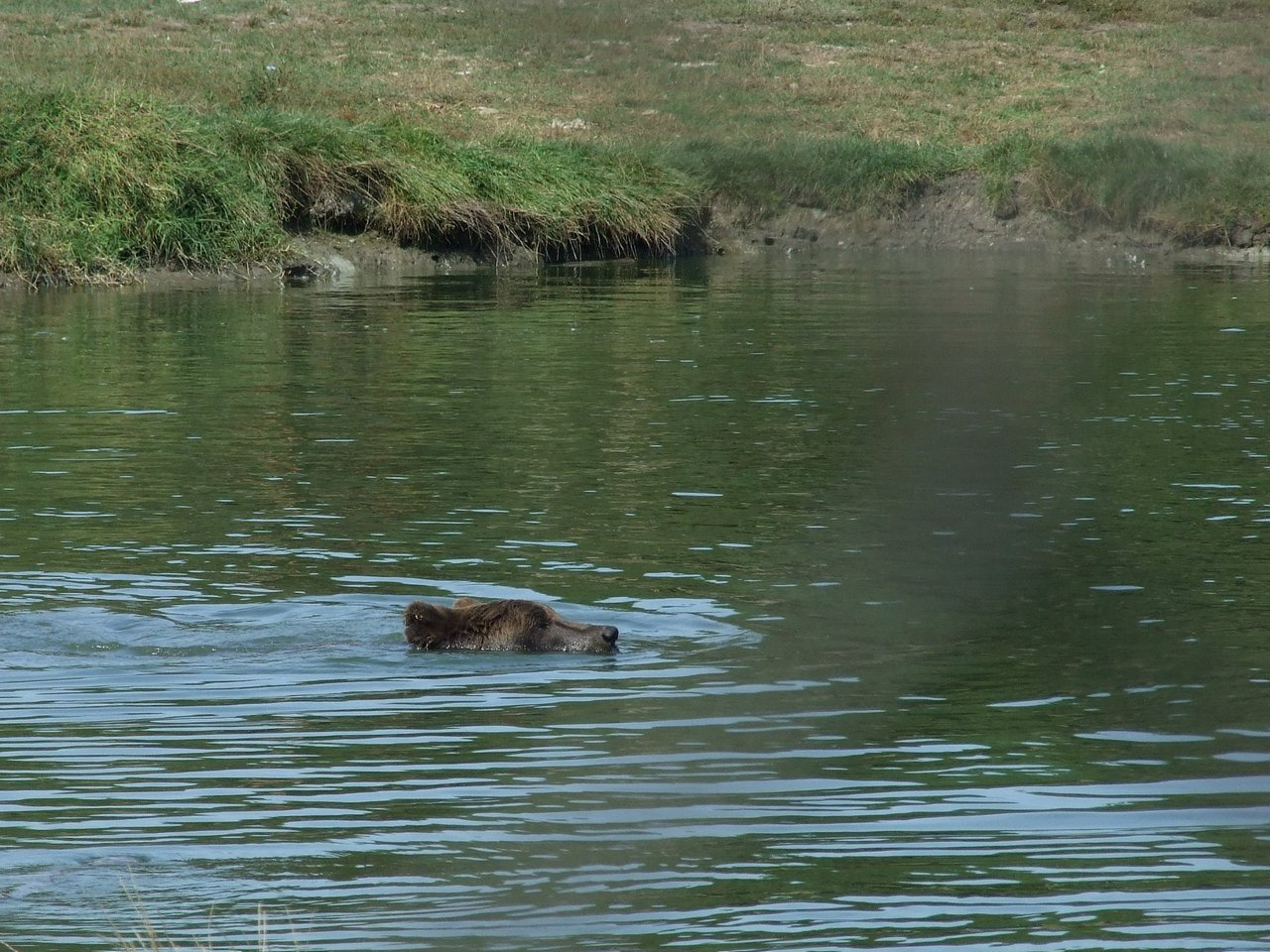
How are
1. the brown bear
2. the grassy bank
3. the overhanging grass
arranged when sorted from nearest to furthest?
the grassy bank → the brown bear → the overhanging grass

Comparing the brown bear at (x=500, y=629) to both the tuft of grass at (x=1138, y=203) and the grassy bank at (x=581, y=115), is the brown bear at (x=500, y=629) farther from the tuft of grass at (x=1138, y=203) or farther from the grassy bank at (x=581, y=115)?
the tuft of grass at (x=1138, y=203)

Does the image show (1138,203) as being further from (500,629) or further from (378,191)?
(500,629)

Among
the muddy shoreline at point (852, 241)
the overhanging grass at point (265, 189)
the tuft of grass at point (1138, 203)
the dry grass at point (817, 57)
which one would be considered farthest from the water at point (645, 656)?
the muddy shoreline at point (852, 241)

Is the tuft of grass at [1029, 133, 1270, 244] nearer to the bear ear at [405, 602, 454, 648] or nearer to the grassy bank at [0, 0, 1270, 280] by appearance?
the grassy bank at [0, 0, 1270, 280]

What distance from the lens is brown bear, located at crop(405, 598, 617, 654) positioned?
9.51 meters

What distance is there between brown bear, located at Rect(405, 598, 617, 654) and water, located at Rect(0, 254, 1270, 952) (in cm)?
13

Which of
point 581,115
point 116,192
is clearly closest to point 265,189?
point 116,192

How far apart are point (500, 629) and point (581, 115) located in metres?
3.57

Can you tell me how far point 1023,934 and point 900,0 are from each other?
286 cm

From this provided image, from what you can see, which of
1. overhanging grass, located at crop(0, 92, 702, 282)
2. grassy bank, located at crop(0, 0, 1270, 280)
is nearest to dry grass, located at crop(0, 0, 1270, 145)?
grassy bank, located at crop(0, 0, 1270, 280)

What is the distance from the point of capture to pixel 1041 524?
1284 cm

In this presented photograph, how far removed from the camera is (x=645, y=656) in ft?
31.2

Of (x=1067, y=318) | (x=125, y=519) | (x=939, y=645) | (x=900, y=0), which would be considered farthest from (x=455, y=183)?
(x=900, y=0)

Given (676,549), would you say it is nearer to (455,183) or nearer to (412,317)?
(412,317)
